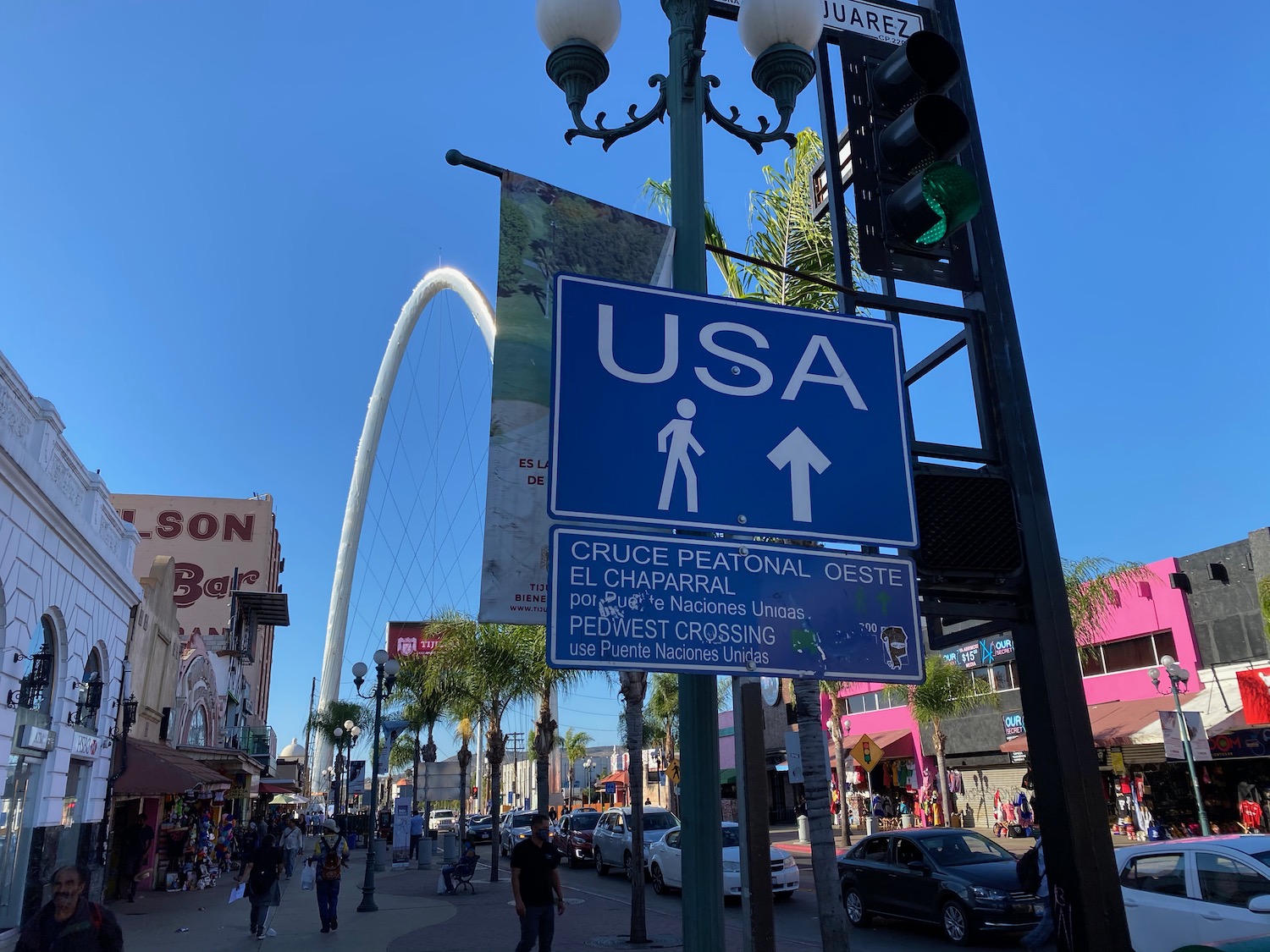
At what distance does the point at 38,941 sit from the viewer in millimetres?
5754

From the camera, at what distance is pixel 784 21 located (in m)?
4.61

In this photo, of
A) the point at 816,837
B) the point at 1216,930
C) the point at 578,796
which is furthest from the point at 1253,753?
the point at 578,796

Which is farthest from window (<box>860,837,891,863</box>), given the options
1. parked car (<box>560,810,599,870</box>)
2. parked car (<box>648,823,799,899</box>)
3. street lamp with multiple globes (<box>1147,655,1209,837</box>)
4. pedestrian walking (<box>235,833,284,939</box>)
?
parked car (<box>560,810,599,870</box>)

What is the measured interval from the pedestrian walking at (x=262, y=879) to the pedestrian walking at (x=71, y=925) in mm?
10219

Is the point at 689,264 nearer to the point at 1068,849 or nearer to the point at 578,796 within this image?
the point at 1068,849

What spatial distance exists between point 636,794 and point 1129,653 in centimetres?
2053

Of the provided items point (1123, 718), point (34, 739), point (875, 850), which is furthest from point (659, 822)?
point (34, 739)

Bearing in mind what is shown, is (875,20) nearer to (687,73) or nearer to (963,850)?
(687,73)

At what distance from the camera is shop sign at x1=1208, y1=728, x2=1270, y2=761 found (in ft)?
76.6

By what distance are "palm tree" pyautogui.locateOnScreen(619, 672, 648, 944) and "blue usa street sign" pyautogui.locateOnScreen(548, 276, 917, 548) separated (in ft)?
36.3

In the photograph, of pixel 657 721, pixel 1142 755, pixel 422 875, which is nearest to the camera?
pixel 1142 755

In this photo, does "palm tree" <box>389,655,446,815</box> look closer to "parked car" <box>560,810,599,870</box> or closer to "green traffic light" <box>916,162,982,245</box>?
"parked car" <box>560,810,599,870</box>

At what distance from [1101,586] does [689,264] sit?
24.0m

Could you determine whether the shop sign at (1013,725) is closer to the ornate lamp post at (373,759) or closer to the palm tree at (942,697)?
the palm tree at (942,697)
